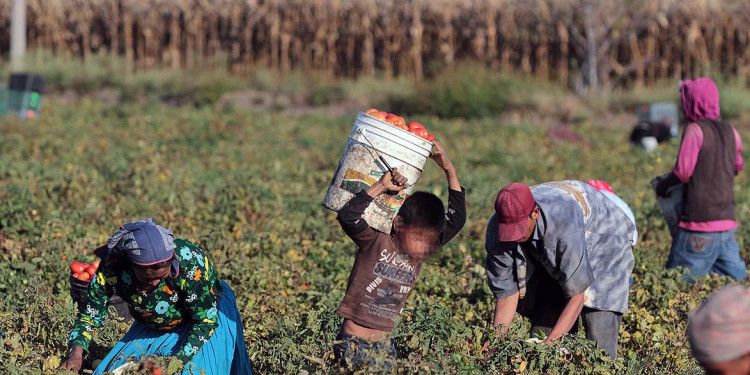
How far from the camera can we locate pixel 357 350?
13.8 feet

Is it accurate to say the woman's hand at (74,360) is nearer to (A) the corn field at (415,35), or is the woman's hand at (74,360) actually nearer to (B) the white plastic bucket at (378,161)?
(B) the white plastic bucket at (378,161)

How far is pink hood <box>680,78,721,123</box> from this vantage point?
6.24 m

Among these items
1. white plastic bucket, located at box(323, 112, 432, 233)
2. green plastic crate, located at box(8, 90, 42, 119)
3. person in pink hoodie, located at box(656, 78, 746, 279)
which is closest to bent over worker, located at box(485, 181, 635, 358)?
white plastic bucket, located at box(323, 112, 432, 233)

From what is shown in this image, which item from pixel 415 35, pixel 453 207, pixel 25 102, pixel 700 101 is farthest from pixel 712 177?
pixel 415 35

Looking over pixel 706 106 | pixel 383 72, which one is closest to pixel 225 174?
pixel 706 106

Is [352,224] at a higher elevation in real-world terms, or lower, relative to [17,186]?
higher

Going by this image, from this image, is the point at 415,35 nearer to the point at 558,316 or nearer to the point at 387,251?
the point at 558,316

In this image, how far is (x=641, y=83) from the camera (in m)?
20.4

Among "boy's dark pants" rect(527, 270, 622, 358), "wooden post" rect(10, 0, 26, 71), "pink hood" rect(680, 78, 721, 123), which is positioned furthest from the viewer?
"wooden post" rect(10, 0, 26, 71)

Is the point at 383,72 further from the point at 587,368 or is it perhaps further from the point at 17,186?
the point at 587,368

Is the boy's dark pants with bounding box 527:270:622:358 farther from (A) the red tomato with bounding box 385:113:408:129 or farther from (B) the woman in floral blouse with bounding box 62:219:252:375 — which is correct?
(B) the woman in floral blouse with bounding box 62:219:252:375

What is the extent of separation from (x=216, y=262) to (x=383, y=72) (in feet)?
52.7

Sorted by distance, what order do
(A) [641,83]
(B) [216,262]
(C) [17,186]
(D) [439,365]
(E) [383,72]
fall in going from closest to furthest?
(D) [439,365]
(B) [216,262]
(C) [17,186]
(A) [641,83]
(E) [383,72]

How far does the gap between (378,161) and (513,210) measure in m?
0.64
